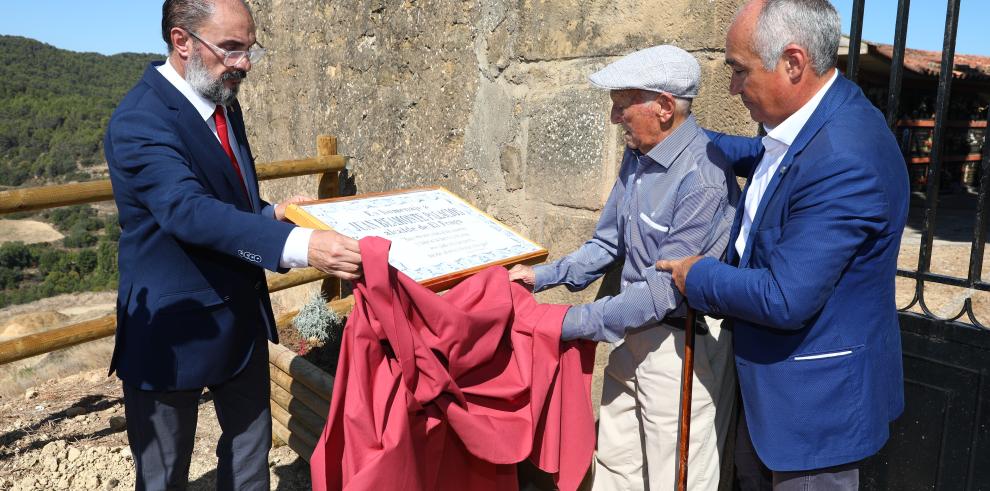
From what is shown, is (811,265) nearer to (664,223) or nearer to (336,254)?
(664,223)

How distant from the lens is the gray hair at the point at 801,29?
1.64m

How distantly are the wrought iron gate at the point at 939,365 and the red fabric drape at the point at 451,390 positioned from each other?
1173 millimetres

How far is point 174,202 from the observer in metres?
1.92

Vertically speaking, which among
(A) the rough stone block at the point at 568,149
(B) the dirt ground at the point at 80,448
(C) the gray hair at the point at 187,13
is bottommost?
(B) the dirt ground at the point at 80,448

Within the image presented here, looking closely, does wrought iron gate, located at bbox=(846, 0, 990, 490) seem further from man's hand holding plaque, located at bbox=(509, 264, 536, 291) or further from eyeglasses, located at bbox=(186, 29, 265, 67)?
eyeglasses, located at bbox=(186, 29, 265, 67)

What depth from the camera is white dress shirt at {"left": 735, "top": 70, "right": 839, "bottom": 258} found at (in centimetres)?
173

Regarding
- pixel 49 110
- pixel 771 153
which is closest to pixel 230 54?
pixel 771 153

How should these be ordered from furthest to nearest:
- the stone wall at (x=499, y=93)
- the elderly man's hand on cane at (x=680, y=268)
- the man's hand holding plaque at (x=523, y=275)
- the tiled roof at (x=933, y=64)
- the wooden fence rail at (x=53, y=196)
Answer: the tiled roof at (x=933, y=64) → the wooden fence rail at (x=53, y=196) → the stone wall at (x=499, y=93) → the man's hand holding plaque at (x=523, y=275) → the elderly man's hand on cane at (x=680, y=268)

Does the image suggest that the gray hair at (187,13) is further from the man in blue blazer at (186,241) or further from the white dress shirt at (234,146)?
the white dress shirt at (234,146)

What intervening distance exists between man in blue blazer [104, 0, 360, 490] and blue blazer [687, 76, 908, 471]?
1.05 metres

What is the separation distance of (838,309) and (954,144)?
46.9ft

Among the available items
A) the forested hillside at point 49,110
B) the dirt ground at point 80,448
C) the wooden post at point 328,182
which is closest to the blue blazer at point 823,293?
the dirt ground at point 80,448

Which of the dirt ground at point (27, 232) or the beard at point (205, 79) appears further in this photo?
the dirt ground at point (27, 232)

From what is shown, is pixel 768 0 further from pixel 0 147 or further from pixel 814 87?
→ pixel 0 147
